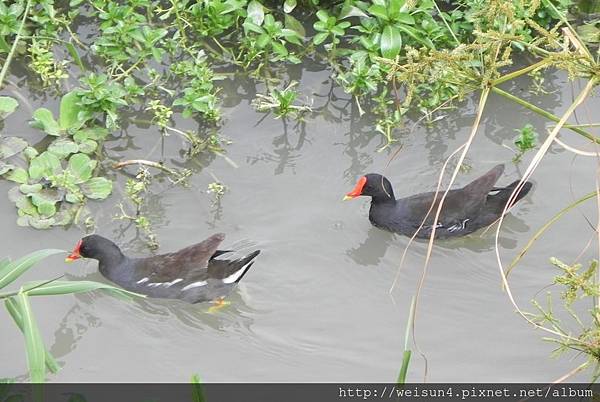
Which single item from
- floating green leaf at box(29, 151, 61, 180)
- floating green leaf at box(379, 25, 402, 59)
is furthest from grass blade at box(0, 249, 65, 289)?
floating green leaf at box(379, 25, 402, 59)

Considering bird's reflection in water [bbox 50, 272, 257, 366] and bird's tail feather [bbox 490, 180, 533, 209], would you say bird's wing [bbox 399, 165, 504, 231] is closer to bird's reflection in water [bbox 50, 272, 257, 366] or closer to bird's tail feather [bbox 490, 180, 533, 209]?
bird's tail feather [bbox 490, 180, 533, 209]

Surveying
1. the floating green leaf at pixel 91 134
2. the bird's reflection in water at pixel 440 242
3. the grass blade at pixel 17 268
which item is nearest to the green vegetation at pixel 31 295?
the grass blade at pixel 17 268

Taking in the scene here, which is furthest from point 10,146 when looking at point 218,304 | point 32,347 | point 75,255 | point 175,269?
point 32,347

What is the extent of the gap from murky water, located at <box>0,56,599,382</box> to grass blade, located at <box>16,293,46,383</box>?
1.21 meters

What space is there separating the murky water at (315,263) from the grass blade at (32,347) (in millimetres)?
1209

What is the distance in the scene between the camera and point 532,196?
6.13 metres

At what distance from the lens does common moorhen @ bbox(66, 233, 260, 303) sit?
213 inches

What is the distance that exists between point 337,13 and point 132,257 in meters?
2.46

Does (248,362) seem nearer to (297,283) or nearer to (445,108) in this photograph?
(297,283)

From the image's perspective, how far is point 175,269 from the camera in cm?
540

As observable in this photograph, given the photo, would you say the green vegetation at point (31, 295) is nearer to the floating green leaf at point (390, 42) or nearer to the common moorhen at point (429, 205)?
the common moorhen at point (429, 205)

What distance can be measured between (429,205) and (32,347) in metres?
2.92

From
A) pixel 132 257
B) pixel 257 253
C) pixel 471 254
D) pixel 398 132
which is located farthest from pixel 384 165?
pixel 132 257
